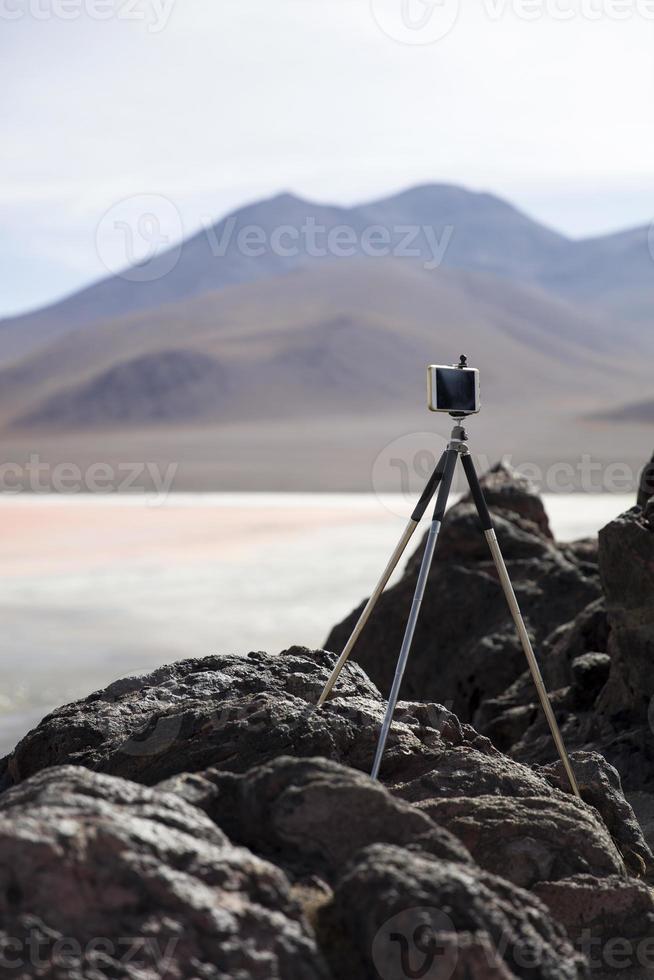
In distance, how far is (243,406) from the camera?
2667 inches

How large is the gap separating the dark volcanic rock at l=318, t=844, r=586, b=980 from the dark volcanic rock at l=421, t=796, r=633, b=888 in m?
0.74

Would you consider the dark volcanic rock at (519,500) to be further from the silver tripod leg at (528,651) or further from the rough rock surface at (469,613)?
the silver tripod leg at (528,651)

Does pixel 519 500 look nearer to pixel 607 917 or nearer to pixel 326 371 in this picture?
pixel 607 917

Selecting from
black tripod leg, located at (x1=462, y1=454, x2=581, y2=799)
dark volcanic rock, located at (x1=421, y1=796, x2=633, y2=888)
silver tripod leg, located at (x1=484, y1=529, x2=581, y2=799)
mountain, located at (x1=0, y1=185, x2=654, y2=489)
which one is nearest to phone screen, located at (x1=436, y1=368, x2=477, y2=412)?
black tripod leg, located at (x1=462, y1=454, x2=581, y2=799)

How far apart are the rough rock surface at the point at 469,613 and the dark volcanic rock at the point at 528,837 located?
3.51 metres

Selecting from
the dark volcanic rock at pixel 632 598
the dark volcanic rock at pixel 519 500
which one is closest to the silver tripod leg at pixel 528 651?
the dark volcanic rock at pixel 632 598

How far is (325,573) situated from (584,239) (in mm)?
127132

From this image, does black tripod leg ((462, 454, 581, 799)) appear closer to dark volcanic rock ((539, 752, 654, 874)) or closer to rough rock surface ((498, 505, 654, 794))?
dark volcanic rock ((539, 752, 654, 874))

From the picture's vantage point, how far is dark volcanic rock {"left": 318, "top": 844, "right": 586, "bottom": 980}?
2.60m

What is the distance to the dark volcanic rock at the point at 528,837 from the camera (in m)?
3.61

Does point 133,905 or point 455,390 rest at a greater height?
point 455,390

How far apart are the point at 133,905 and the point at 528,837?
4.96 feet

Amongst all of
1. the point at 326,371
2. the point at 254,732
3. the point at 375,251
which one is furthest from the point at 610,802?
the point at 375,251

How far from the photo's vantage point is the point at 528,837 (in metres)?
3.67
